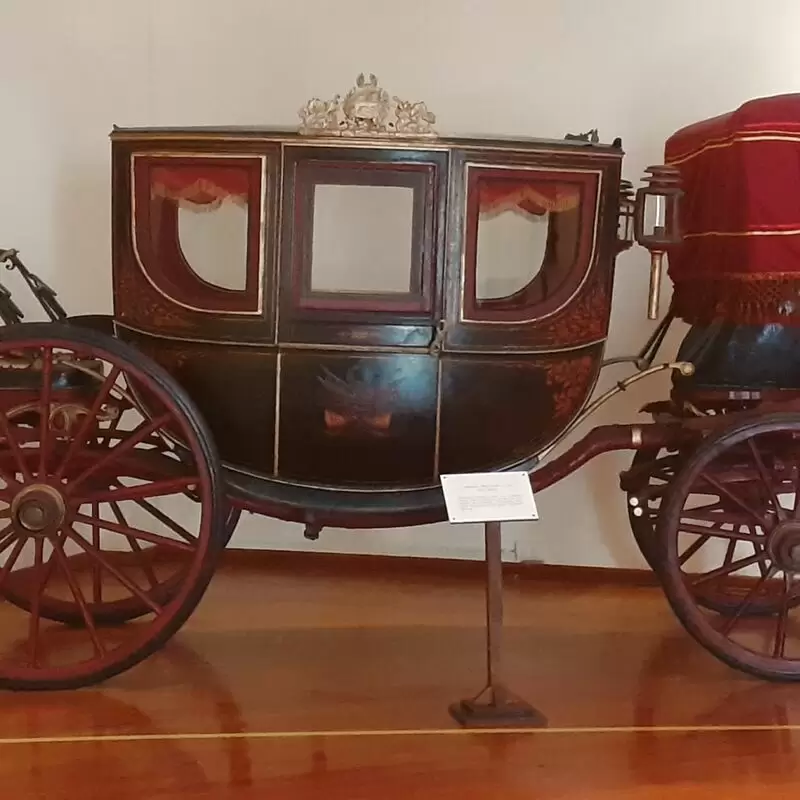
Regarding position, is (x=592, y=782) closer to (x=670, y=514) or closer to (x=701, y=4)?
(x=670, y=514)

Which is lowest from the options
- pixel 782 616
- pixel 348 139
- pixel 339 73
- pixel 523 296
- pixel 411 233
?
pixel 782 616

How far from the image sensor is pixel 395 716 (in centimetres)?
222

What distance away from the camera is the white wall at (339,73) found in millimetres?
3057

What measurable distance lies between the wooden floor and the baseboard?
28 cm

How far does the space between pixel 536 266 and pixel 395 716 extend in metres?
0.99

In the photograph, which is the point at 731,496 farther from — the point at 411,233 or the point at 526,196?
the point at 411,233

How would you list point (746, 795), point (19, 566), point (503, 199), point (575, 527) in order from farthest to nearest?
1. point (575, 527)
2. point (19, 566)
3. point (503, 199)
4. point (746, 795)

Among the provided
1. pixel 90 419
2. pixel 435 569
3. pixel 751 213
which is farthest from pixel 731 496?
pixel 90 419

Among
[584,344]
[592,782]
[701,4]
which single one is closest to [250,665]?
[592,782]

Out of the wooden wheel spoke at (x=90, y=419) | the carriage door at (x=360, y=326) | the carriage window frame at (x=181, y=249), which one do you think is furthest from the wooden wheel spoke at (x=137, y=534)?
the carriage window frame at (x=181, y=249)

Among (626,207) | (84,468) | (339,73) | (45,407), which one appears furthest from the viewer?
(339,73)

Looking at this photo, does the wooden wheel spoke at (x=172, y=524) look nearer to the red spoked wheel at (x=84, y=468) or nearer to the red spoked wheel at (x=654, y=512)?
the red spoked wheel at (x=84, y=468)

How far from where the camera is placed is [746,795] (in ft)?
6.45

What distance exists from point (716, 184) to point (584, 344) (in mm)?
471
